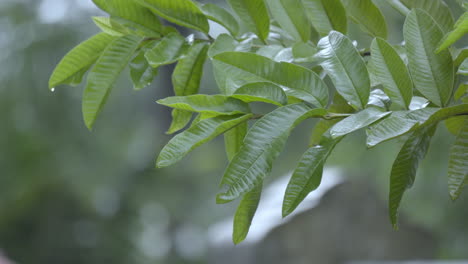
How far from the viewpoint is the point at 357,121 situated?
272 millimetres

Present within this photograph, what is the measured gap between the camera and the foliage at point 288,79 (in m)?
0.27

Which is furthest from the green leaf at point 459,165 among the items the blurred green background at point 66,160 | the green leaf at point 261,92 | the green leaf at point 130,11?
the blurred green background at point 66,160

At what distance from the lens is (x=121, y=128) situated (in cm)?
404

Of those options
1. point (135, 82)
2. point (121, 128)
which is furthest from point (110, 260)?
point (135, 82)

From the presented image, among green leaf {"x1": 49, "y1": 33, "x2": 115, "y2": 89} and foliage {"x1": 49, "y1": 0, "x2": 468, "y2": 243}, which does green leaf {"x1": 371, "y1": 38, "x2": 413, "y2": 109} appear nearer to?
foliage {"x1": 49, "y1": 0, "x2": 468, "y2": 243}

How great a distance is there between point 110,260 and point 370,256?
7.05 ft

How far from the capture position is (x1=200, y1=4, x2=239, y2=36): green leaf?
0.38 meters

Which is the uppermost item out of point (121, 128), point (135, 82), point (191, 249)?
point (135, 82)

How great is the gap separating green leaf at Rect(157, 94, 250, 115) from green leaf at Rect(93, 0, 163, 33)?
10 centimetres

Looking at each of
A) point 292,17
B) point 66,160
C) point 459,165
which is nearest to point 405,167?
point 459,165

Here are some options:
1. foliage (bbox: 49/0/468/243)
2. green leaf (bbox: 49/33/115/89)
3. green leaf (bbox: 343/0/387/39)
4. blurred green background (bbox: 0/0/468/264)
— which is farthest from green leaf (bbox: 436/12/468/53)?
blurred green background (bbox: 0/0/468/264)

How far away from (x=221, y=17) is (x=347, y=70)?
126 mm

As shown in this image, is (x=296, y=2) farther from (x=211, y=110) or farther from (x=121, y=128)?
(x=121, y=128)

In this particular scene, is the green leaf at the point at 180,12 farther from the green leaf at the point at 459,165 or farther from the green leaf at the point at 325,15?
the green leaf at the point at 459,165
